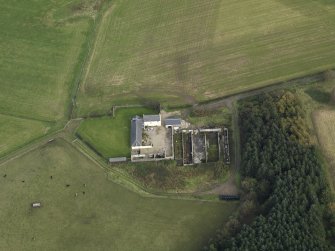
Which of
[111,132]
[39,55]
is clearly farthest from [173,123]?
[39,55]

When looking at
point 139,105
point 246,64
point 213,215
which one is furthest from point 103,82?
point 213,215

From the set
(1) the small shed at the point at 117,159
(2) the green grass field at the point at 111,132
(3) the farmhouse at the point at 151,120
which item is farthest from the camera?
(3) the farmhouse at the point at 151,120

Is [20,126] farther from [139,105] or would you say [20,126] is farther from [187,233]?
[187,233]

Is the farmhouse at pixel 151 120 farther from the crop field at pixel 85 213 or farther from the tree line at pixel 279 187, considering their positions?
the tree line at pixel 279 187

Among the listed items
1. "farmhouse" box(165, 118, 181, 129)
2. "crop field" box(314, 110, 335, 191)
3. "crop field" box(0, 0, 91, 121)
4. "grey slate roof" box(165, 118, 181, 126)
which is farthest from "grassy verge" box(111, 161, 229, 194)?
"crop field" box(0, 0, 91, 121)

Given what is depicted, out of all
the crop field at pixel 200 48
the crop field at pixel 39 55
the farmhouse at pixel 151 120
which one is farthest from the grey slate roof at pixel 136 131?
the crop field at pixel 39 55

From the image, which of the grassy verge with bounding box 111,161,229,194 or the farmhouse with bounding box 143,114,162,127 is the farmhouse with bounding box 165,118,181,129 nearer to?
the farmhouse with bounding box 143,114,162,127
